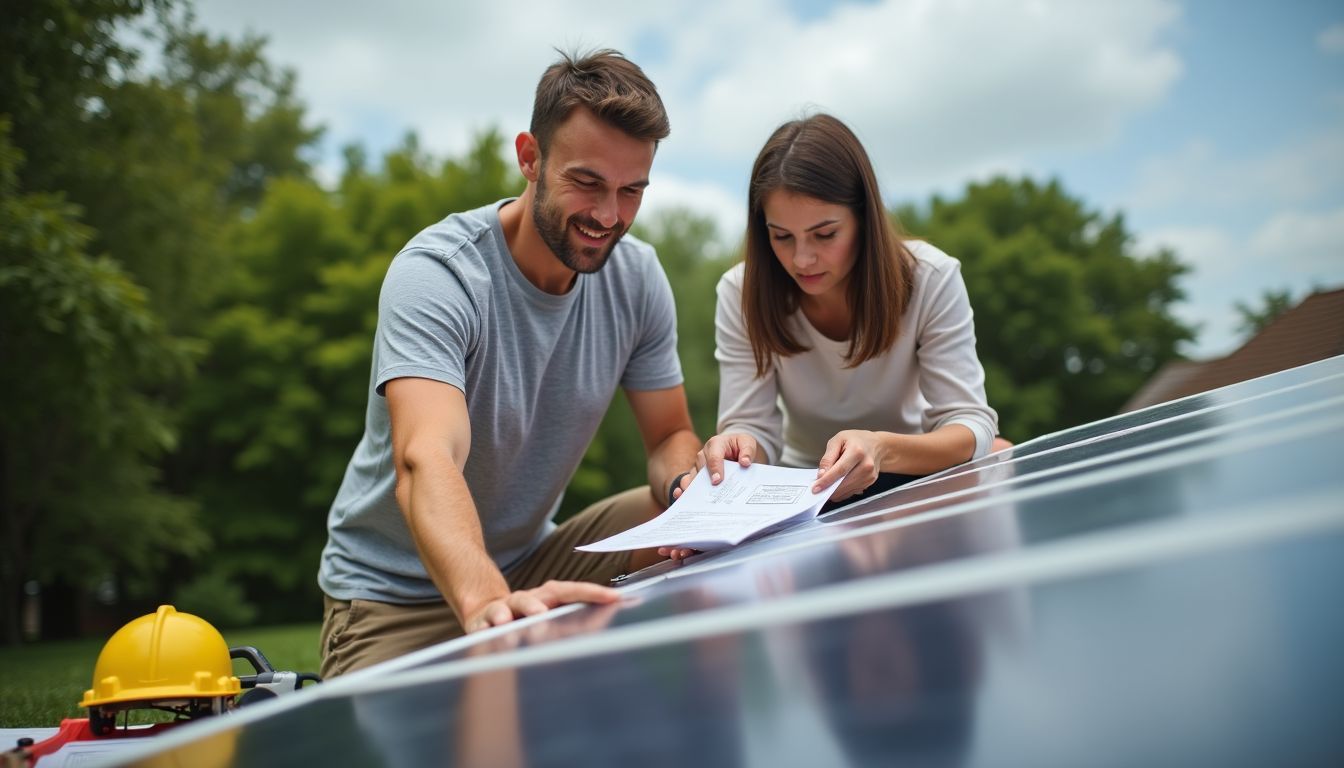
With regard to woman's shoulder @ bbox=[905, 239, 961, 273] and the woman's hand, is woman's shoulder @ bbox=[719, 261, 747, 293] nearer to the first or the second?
woman's shoulder @ bbox=[905, 239, 961, 273]

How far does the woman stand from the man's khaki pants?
0.49 meters

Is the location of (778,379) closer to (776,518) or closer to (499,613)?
(776,518)

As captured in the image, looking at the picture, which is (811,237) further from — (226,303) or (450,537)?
(226,303)

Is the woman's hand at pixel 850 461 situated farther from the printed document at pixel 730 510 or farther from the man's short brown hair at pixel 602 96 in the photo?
the man's short brown hair at pixel 602 96

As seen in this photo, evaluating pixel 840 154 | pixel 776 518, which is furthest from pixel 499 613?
pixel 840 154

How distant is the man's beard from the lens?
3045mm

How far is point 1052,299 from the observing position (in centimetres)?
3094

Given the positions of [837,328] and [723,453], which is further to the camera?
[837,328]

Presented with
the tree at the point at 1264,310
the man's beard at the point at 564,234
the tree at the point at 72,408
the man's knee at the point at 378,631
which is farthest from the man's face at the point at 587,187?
the tree at the point at 1264,310

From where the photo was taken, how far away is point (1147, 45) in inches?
1984

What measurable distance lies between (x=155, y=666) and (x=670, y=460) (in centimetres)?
181

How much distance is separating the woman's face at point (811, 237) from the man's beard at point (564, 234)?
531mm

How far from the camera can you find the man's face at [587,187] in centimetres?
299

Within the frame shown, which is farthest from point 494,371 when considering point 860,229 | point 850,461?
point 860,229
